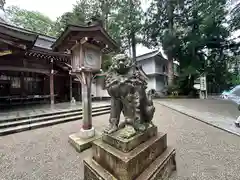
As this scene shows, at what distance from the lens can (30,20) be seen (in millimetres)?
16453

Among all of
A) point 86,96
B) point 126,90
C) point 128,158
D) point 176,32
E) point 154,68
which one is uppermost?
point 176,32

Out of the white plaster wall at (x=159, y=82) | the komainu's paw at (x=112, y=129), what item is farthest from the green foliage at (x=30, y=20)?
the komainu's paw at (x=112, y=129)

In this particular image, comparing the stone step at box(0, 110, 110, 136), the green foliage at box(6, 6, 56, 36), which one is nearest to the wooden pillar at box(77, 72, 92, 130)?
the stone step at box(0, 110, 110, 136)

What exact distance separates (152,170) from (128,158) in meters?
0.47

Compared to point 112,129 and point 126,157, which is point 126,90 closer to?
point 112,129

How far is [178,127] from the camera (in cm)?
444

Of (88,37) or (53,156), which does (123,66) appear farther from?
(53,156)

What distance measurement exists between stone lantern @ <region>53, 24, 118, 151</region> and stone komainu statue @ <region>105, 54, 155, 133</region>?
1.53 metres

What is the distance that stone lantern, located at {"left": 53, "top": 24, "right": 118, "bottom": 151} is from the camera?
292 cm

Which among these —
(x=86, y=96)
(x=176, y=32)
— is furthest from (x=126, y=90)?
(x=176, y=32)

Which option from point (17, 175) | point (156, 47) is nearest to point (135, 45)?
point (156, 47)

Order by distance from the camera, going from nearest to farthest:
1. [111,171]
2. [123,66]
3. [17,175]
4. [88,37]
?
1. [111,171]
2. [123,66]
3. [17,175]
4. [88,37]

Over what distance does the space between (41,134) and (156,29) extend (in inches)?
544

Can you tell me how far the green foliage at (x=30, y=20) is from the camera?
15.8 meters
